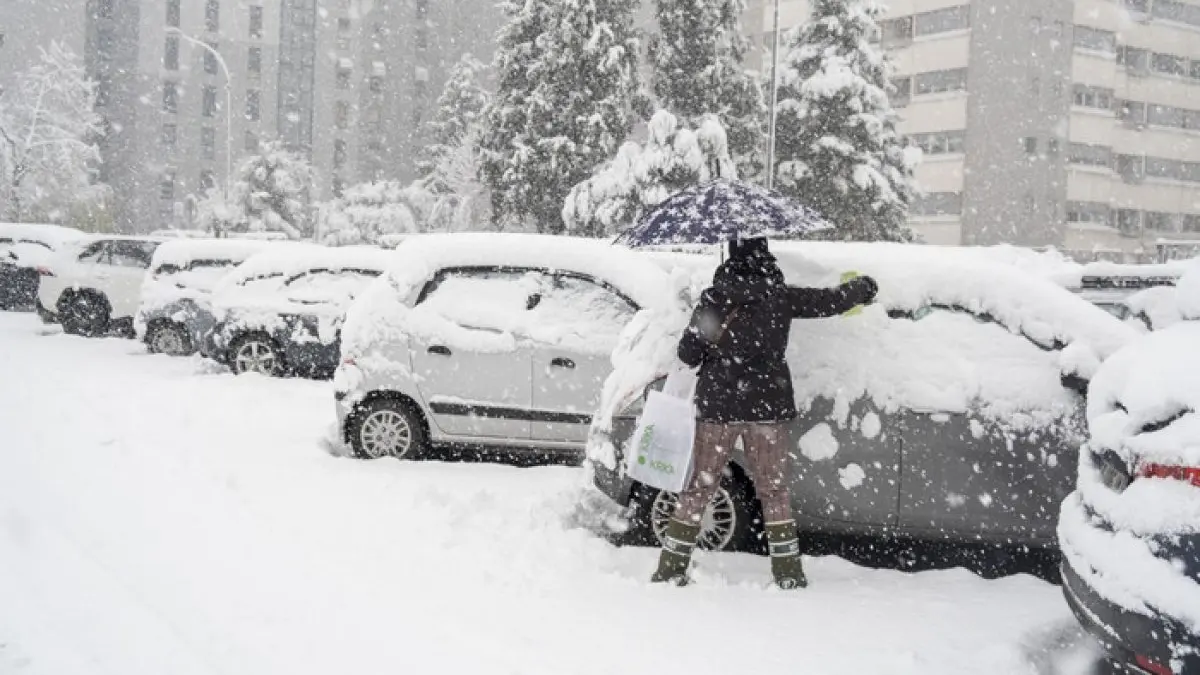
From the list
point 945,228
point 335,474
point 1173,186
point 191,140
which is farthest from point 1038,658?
point 191,140

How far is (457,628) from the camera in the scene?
→ 14.6ft

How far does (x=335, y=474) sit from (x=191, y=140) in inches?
2709

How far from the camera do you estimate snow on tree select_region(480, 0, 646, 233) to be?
87.2 ft

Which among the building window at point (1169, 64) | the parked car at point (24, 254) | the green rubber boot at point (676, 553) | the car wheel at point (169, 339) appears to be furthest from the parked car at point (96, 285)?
the building window at point (1169, 64)

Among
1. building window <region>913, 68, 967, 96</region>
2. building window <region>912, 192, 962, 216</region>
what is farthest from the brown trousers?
building window <region>913, 68, 967, 96</region>

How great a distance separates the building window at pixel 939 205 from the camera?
4775cm

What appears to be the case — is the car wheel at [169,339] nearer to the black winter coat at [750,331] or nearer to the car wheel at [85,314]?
the car wheel at [85,314]

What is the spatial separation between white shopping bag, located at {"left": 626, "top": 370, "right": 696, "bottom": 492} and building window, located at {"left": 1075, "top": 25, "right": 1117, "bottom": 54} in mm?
51440

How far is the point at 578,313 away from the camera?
7719 millimetres

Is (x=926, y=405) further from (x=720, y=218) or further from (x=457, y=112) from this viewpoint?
(x=457, y=112)

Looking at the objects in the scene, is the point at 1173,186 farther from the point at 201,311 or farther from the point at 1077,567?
the point at 1077,567

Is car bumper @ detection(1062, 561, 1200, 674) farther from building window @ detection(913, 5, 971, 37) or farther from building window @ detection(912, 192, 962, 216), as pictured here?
building window @ detection(913, 5, 971, 37)

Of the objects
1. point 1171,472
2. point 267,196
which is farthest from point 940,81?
point 1171,472

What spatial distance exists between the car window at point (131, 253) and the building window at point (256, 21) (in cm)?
5980
